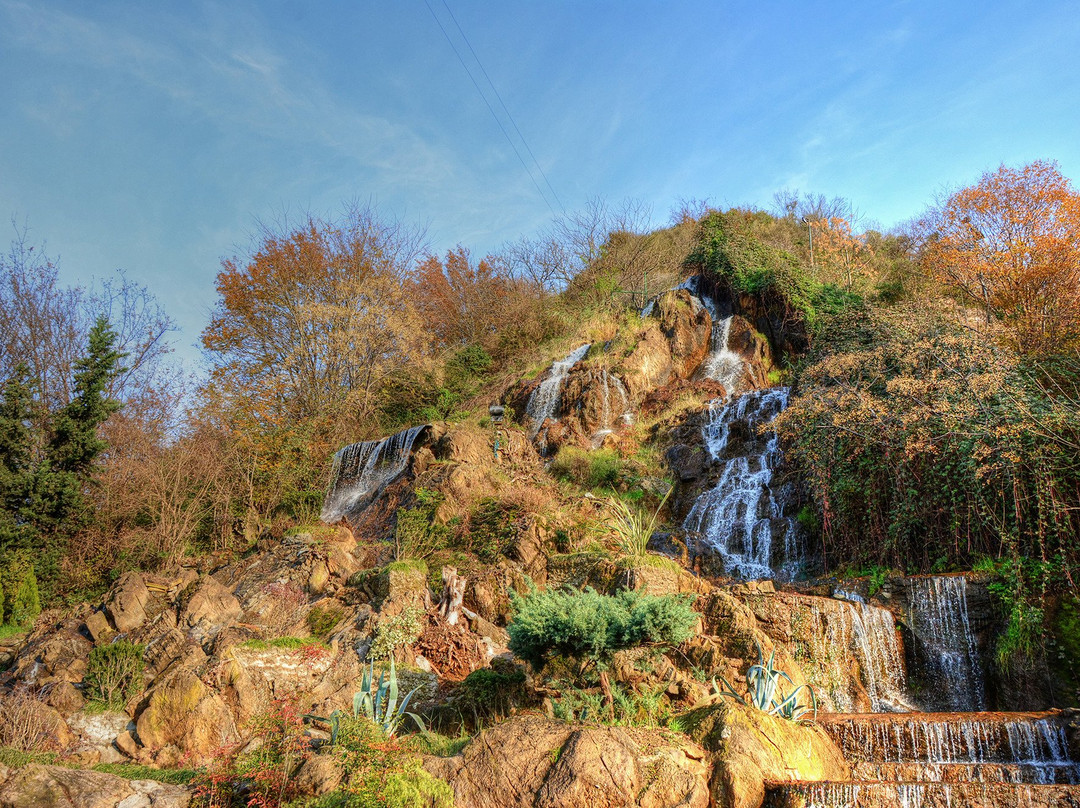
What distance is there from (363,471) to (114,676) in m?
10.3

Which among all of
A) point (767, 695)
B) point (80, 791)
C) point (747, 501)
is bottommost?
point (80, 791)

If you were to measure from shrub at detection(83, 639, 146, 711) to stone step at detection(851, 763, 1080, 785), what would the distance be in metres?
9.22

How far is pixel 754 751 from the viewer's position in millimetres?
5484

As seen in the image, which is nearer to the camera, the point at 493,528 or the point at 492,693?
the point at 492,693

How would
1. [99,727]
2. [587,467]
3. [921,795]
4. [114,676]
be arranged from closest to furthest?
[921,795], [99,727], [114,676], [587,467]

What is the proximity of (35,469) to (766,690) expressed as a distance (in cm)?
1760

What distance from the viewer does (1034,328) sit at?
13352 millimetres

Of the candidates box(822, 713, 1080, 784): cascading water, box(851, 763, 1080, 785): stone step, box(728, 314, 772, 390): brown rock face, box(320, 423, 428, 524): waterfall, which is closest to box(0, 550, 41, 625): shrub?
box(320, 423, 428, 524): waterfall

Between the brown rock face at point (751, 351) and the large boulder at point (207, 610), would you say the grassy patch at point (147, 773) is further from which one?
the brown rock face at point (751, 351)

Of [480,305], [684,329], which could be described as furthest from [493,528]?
[480,305]

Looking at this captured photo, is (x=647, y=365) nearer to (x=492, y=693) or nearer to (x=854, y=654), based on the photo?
(x=854, y=654)

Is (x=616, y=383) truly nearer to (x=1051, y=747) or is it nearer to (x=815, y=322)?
(x=815, y=322)

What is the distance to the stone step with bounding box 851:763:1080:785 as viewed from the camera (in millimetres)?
5211

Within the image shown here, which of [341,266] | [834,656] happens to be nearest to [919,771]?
[834,656]
